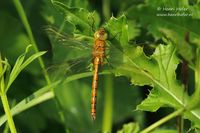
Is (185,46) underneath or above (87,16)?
underneath

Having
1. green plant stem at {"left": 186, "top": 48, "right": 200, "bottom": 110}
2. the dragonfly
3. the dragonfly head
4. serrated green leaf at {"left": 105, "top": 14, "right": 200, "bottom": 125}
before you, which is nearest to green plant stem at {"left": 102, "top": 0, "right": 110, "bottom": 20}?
the dragonfly

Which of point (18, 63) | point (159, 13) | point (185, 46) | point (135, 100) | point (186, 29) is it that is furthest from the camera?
point (135, 100)

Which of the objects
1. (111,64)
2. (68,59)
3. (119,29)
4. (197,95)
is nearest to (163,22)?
(111,64)

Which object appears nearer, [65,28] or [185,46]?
[185,46]

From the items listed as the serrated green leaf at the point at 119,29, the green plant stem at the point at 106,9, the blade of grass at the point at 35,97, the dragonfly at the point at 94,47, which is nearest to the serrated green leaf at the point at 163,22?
the serrated green leaf at the point at 119,29

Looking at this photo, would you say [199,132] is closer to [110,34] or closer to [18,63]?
[110,34]

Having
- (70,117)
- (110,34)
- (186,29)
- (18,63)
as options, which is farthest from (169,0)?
(70,117)

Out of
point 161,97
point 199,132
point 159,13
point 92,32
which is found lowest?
point 199,132
